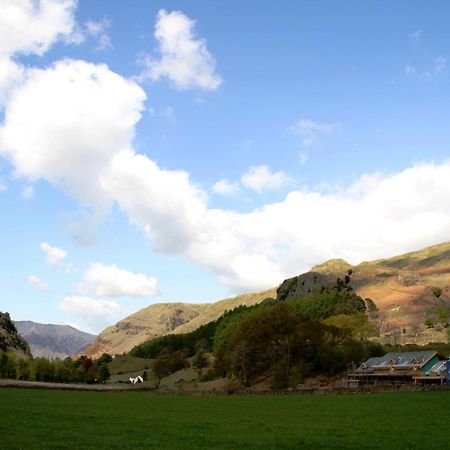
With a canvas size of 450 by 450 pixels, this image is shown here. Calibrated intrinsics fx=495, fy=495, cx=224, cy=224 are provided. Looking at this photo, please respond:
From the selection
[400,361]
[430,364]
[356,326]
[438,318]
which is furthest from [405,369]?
[438,318]

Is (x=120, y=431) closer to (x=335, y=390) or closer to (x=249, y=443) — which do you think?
(x=249, y=443)

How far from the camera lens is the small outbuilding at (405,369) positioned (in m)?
109

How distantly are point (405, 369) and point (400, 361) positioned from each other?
3.44m

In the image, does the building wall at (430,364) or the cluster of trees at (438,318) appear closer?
the building wall at (430,364)

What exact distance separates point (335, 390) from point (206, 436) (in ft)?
212

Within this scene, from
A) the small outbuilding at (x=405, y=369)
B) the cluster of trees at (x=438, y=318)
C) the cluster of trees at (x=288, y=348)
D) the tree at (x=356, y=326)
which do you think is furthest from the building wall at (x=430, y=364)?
the cluster of trees at (x=438, y=318)

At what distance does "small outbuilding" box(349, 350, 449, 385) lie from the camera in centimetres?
10873

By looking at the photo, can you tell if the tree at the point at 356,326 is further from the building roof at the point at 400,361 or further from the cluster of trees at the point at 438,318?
the building roof at the point at 400,361

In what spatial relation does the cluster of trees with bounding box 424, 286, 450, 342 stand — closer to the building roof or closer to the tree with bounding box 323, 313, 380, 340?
the tree with bounding box 323, 313, 380, 340

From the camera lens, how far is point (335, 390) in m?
91.0

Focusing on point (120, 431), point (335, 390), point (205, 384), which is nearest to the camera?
point (120, 431)

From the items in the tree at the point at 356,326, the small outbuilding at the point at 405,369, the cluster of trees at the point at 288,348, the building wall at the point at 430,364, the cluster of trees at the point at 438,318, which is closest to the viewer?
the small outbuilding at the point at 405,369

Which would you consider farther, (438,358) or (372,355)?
(372,355)

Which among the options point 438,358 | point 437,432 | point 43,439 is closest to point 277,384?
point 438,358
